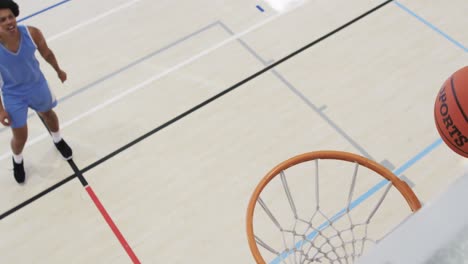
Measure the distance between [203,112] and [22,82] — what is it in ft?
3.96

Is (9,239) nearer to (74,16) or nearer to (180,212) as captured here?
(180,212)

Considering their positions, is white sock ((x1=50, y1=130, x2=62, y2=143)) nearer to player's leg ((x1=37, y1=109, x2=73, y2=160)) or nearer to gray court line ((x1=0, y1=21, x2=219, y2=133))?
player's leg ((x1=37, y1=109, x2=73, y2=160))

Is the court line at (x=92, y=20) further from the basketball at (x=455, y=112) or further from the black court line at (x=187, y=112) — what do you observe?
the basketball at (x=455, y=112)

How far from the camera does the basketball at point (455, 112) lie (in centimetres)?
185

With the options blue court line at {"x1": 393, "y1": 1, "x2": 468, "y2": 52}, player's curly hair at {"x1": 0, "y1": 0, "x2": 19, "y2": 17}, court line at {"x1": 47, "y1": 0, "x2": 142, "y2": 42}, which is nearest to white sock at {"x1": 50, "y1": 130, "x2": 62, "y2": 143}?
player's curly hair at {"x1": 0, "y1": 0, "x2": 19, "y2": 17}

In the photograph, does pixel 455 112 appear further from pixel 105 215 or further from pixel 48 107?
pixel 48 107

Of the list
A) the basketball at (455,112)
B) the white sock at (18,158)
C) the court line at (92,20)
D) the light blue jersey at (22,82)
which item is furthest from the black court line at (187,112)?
the basketball at (455,112)

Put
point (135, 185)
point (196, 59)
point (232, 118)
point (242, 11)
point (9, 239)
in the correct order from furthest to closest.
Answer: point (242, 11) → point (196, 59) → point (232, 118) → point (135, 185) → point (9, 239)

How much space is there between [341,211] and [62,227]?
5.36 ft

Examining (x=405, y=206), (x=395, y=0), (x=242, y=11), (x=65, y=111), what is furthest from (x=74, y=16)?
(x=405, y=206)

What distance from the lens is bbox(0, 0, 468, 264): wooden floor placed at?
2844 millimetres

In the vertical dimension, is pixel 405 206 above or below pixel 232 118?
below

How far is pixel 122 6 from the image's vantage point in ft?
13.4

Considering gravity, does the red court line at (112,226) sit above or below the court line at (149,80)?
below
